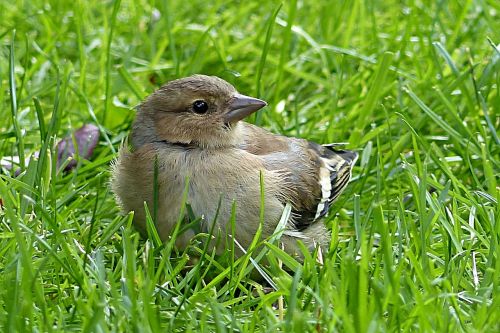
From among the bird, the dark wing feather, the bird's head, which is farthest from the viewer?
the dark wing feather

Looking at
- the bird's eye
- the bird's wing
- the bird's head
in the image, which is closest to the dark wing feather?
the bird's wing

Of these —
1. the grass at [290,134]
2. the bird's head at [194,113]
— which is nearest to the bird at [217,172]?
the bird's head at [194,113]

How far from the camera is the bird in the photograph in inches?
132

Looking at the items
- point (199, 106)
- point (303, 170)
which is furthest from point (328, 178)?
point (199, 106)

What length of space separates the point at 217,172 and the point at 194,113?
0.33m

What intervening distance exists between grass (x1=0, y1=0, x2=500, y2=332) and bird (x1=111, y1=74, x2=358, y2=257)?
0.12 metres

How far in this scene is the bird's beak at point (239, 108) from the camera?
3.69 meters

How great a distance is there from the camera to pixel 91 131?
4.43 m

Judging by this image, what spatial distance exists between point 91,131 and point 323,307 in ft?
6.75

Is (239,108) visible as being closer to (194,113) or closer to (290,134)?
(194,113)

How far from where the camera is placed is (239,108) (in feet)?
12.2

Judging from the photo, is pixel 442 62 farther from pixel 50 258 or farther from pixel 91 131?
pixel 50 258

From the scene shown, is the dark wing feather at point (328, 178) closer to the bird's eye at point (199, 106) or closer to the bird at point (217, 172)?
the bird at point (217, 172)

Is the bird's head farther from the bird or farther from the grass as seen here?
the grass
